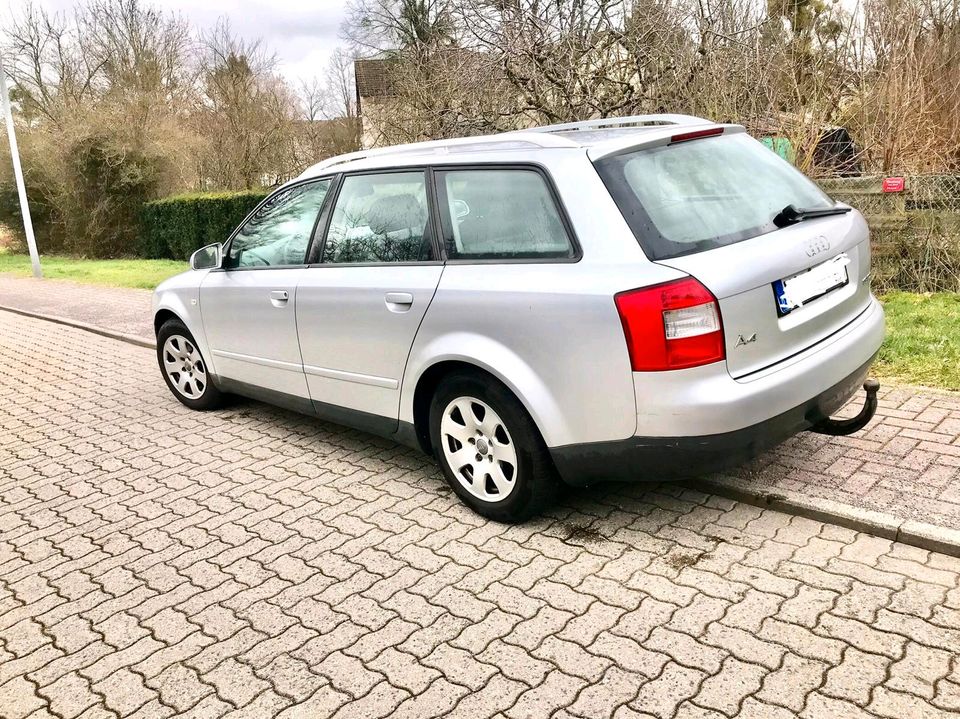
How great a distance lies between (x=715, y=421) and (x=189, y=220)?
19844mm

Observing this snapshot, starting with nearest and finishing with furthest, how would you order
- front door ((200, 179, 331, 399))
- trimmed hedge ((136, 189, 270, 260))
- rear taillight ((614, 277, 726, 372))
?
rear taillight ((614, 277, 726, 372)) < front door ((200, 179, 331, 399)) < trimmed hedge ((136, 189, 270, 260))

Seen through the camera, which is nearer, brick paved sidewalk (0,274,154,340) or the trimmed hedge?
brick paved sidewalk (0,274,154,340)

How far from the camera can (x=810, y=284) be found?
11.1 ft

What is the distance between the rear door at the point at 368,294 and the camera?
3.95 meters

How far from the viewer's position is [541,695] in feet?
8.45

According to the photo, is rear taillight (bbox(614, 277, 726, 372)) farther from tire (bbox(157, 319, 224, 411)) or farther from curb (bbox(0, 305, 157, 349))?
curb (bbox(0, 305, 157, 349))

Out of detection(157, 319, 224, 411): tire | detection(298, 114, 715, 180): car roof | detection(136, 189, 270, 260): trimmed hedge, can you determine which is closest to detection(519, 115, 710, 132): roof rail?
detection(298, 114, 715, 180): car roof

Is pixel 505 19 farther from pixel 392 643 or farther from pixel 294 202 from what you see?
pixel 392 643

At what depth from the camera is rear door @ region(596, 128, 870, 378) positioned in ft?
10.2

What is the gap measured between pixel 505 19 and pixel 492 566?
28.6 ft

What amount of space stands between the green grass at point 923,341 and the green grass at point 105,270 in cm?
1204

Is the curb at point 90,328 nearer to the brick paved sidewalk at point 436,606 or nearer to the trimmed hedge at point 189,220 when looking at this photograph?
the brick paved sidewalk at point 436,606

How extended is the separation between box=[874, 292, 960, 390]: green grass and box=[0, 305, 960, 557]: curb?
2.07 metres

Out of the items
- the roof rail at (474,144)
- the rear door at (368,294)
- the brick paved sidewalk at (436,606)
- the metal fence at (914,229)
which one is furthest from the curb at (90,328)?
the metal fence at (914,229)
